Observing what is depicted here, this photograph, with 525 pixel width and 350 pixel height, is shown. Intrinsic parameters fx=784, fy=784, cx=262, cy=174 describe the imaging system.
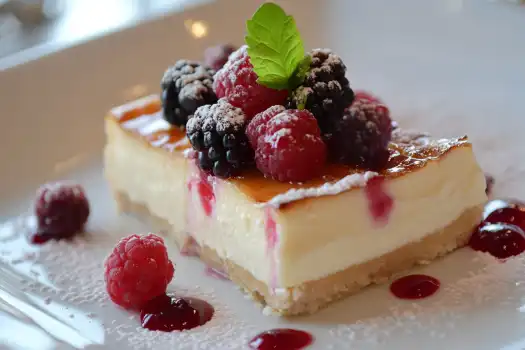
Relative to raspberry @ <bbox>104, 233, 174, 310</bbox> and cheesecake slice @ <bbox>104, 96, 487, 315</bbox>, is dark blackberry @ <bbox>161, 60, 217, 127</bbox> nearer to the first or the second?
cheesecake slice @ <bbox>104, 96, 487, 315</bbox>

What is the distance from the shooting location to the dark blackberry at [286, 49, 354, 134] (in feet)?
7.02

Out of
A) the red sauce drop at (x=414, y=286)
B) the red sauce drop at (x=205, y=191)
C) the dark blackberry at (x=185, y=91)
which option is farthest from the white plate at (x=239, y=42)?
the dark blackberry at (x=185, y=91)

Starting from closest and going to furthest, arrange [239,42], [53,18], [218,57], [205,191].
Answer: [205,191]
[218,57]
[239,42]
[53,18]

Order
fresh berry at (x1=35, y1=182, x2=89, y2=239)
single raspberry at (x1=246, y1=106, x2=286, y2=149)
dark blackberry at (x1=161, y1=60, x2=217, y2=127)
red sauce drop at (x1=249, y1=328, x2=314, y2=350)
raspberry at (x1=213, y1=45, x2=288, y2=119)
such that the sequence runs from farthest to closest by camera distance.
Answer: fresh berry at (x1=35, y1=182, x2=89, y2=239) < dark blackberry at (x1=161, y1=60, x2=217, y2=127) < raspberry at (x1=213, y1=45, x2=288, y2=119) < single raspberry at (x1=246, y1=106, x2=286, y2=149) < red sauce drop at (x1=249, y1=328, x2=314, y2=350)

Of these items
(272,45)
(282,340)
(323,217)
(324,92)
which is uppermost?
(272,45)

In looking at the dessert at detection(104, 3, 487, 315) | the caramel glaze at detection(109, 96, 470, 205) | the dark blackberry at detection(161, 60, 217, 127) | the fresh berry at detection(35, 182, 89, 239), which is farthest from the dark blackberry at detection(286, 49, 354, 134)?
the fresh berry at detection(35, 182, 89, 239)

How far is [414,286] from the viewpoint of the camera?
2.21 metres

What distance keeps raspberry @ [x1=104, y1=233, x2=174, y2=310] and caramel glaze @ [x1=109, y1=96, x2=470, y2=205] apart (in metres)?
0.30

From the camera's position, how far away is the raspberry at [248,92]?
2215 mm

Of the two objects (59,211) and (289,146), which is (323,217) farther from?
(59,211)

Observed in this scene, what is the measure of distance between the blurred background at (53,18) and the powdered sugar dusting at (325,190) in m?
2.23

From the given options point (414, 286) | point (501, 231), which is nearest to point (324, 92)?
point (414, 286)

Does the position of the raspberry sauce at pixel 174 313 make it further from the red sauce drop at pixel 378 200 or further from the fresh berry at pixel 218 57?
the fresh berry at pixel 218 57

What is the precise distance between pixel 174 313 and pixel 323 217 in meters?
0.49
